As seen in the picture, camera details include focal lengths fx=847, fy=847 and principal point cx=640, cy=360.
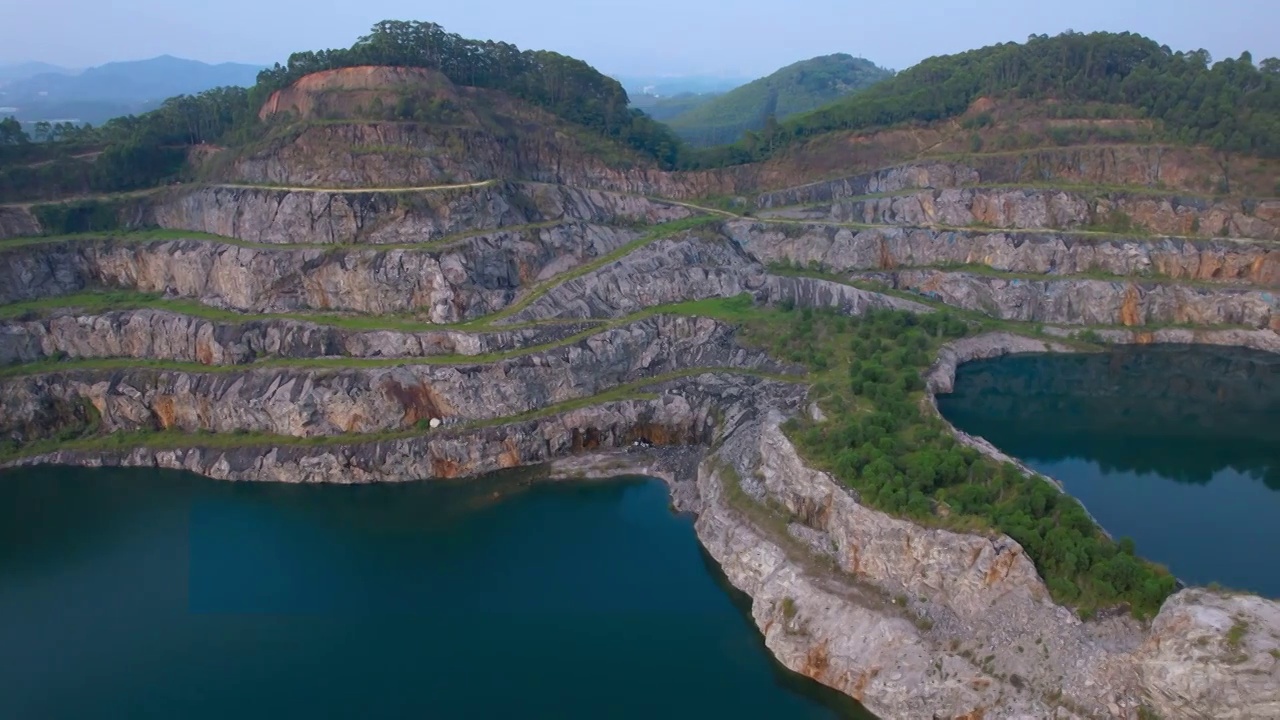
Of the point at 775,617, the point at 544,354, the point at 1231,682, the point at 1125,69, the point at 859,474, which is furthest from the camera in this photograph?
the point at 1125,69

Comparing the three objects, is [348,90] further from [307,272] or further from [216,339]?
[216,339]

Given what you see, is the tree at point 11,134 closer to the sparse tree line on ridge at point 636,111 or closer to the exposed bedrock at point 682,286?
the sparse tree line on ridge at point 636,111

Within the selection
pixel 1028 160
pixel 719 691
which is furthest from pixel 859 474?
pixel 1028 160

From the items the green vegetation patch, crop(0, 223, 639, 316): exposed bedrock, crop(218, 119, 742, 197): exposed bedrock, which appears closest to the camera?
the green vegetation patch

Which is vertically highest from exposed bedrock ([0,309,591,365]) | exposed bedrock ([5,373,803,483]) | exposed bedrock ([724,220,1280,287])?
exposed bedrock ([724,220,1280,287])

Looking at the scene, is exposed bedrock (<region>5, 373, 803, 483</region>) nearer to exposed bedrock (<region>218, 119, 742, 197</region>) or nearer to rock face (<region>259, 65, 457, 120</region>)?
A: exposed bedrock (<region>218, 119, 742, 197</region>)

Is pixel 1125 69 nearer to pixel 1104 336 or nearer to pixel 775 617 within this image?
pixel 1104 336

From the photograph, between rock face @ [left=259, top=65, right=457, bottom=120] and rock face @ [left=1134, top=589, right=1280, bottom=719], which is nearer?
rock face @ [left=1134, top=589, right=1280, bottom=719]

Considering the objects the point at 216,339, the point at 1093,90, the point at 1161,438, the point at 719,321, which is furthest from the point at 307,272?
the point at 1093,90

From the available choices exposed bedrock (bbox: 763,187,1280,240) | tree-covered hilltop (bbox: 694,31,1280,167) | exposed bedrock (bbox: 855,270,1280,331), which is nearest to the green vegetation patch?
exposed bedrock (bbox: 855,270,1280,331)
